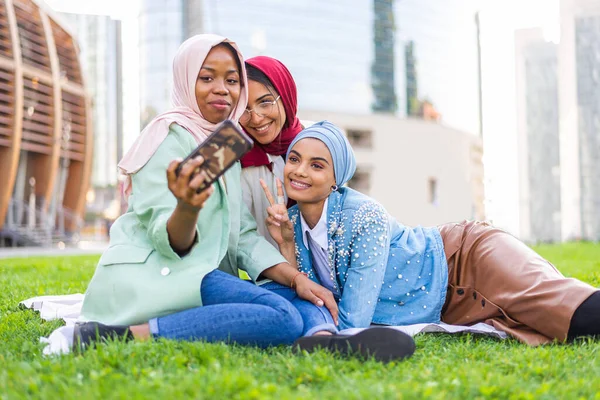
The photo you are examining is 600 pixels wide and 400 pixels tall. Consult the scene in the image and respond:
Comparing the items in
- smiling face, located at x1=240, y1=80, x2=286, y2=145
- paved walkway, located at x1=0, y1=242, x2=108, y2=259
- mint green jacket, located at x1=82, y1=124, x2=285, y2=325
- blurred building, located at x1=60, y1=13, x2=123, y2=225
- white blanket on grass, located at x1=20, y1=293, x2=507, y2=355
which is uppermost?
blurred building, located at x1=60, y1=13, x2=123, y2=225

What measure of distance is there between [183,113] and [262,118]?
0.57 meters

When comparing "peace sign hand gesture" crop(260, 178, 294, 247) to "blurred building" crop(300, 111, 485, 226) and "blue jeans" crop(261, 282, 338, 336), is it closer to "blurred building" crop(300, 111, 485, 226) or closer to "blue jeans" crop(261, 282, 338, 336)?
"blue jeans" crop(261, 282, 338, 336)

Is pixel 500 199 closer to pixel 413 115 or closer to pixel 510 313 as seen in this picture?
pixel 413 115

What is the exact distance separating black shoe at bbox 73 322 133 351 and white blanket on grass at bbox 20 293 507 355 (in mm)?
50

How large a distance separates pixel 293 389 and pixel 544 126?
5966cm

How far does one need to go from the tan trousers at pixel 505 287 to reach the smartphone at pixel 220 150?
1.56m

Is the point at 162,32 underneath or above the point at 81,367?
above

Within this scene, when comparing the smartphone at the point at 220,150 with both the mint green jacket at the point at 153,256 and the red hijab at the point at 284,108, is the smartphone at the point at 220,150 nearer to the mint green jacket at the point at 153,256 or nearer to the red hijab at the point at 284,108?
the mint green jacket at the point at 153,256

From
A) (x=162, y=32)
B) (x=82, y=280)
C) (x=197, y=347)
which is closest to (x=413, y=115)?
(x=162, y=32)

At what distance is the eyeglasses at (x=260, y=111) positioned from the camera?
3.73 m

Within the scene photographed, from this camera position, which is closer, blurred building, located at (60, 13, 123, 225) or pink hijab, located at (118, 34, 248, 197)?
pink hijab, located at (118, 34, 248, 197)

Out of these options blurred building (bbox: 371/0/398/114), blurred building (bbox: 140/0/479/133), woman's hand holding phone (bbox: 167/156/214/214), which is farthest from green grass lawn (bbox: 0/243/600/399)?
blurred building (bbox: 371/0/398/114)

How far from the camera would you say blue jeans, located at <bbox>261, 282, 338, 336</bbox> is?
9.41 feet

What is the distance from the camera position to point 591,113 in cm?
3419
